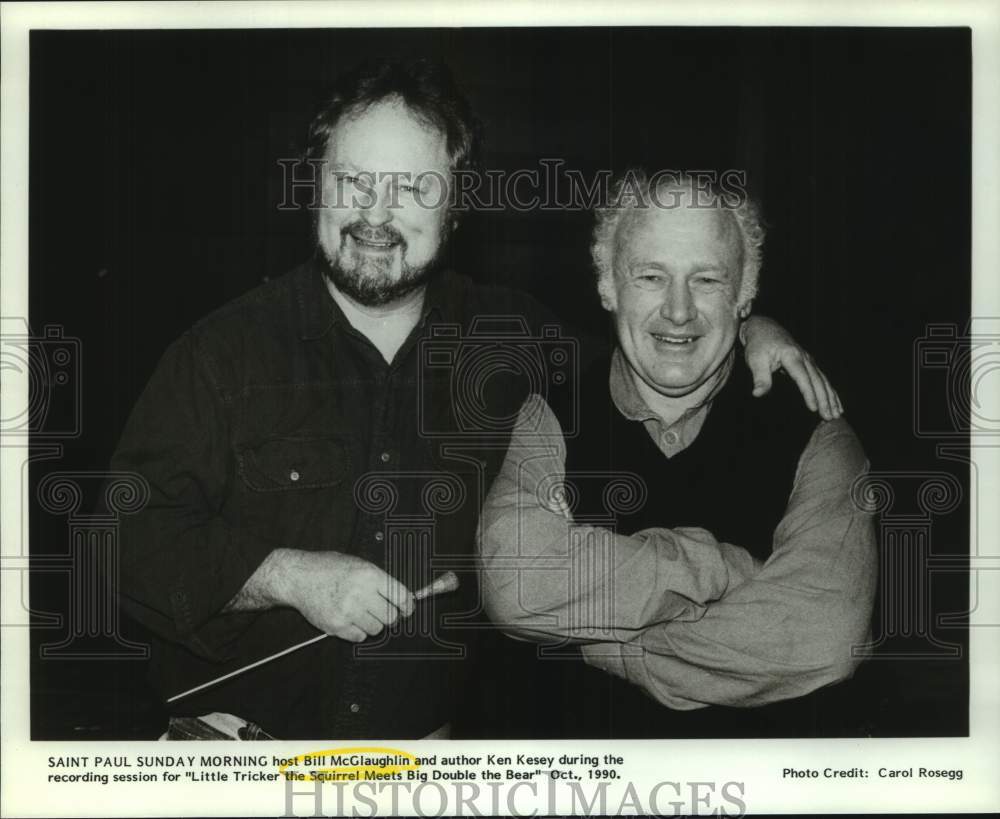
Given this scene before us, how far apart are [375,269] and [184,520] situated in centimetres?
77

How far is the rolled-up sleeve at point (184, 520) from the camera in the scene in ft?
9.29

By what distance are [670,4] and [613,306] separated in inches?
30.4

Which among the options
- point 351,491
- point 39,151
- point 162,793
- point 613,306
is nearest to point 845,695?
point 613,306

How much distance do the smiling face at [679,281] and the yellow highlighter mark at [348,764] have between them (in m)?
1.19

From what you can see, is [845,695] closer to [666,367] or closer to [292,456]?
[666,367]

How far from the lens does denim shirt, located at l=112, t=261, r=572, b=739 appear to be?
284 cm

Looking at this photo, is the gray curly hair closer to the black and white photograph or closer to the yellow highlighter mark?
the black and white photograph

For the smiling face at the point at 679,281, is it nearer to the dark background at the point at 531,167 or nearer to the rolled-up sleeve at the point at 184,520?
the dark background at the point at 531,167

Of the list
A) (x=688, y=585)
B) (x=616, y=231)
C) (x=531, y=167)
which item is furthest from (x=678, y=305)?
(x=688, y=585)

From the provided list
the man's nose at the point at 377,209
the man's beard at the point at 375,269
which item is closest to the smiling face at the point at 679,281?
the man's beard at the point at 375,269

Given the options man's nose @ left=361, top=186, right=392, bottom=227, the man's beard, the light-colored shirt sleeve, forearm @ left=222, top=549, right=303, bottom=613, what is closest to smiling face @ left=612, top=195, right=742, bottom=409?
the light-colored shirt sleeve

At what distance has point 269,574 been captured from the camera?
2.83 metres

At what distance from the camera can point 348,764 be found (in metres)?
2.92

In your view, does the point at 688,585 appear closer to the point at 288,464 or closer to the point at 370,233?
the point at 288,464
